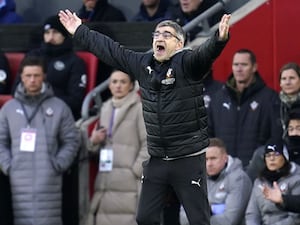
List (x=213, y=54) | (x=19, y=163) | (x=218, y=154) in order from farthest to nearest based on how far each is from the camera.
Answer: (x=19, y=163), (x=218, y=154), (x=213, y=54)

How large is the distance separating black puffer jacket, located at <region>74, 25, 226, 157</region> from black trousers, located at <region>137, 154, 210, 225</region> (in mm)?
94

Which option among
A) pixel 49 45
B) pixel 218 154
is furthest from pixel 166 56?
pixel 49 45

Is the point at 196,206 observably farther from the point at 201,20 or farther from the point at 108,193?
the point at 201,20

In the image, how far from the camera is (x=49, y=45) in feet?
40.3

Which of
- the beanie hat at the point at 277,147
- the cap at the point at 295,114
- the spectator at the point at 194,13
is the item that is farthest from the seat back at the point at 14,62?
the cap at the point at 295,114

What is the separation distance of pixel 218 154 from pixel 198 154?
1588 millimetres

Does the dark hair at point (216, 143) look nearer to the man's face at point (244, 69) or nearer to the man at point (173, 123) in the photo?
the man's face at point (244, 69)

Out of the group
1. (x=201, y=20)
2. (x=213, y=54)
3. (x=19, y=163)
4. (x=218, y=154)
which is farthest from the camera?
(x=201, y=20)

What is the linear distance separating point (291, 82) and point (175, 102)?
2.43m

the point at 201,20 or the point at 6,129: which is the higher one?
the point at 201,20

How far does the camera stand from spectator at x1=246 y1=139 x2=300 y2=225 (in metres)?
9.96

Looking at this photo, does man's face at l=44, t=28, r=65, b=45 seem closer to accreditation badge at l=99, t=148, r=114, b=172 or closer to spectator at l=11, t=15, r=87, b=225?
spectator at l=11, t=15, r=87, b=225

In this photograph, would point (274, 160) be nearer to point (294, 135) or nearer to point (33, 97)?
point (294, 135)

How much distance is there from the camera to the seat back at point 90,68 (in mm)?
12219
